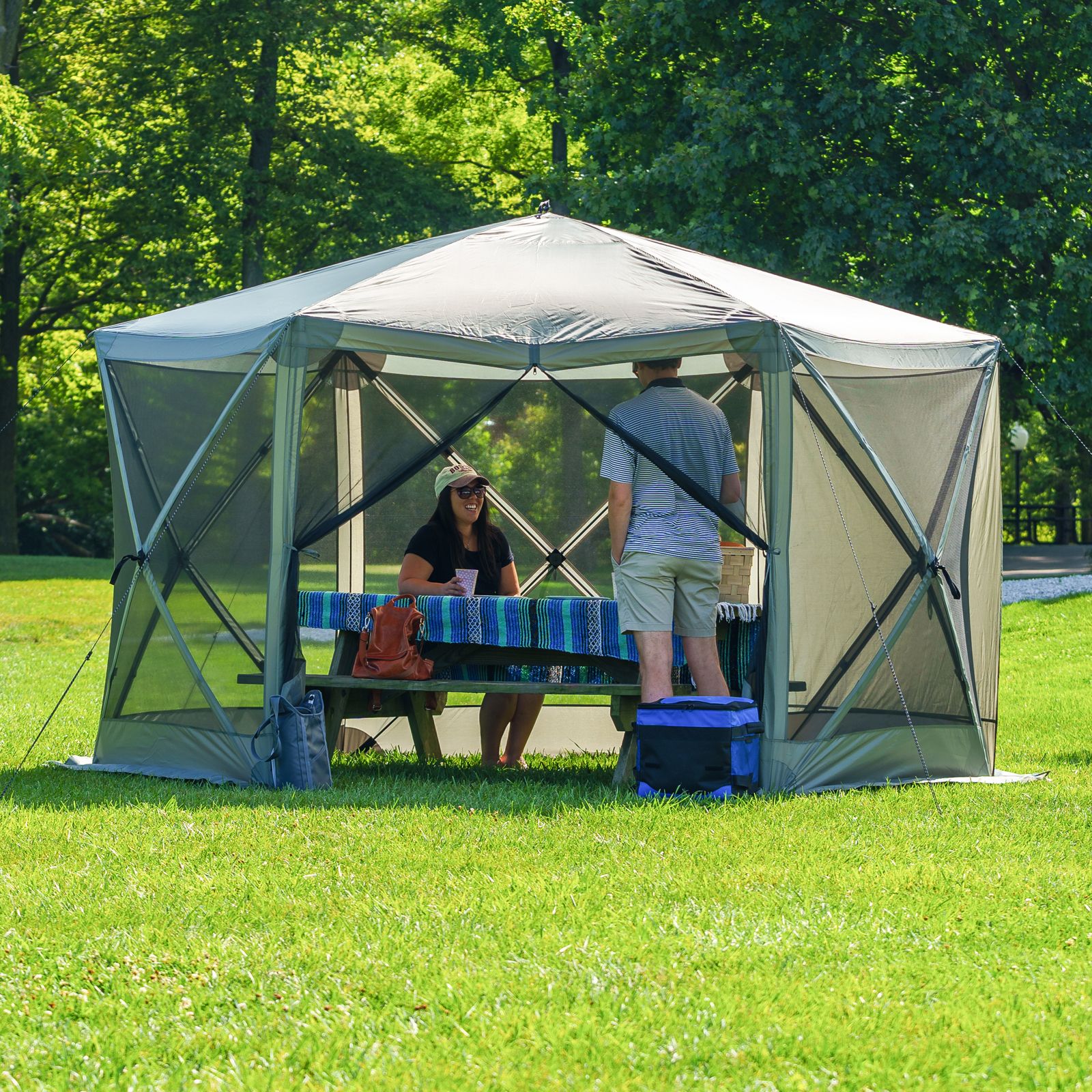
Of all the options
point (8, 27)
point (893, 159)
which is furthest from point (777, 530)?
point (8, 27)

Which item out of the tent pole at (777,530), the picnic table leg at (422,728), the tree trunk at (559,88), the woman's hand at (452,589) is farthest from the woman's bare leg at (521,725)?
the tree trunk at (559,88)

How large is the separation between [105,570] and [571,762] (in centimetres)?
1555

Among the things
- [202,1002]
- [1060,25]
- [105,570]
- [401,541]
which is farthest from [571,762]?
[105,570]

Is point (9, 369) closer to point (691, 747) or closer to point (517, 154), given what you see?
point (517, 154)

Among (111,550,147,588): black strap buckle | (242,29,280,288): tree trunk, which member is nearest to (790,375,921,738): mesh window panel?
(111,550,147,588): black strap buckle

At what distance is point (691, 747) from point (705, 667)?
0.60 m

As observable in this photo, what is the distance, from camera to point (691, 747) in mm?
6785

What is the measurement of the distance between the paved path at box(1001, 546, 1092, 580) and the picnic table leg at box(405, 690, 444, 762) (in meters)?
15.5

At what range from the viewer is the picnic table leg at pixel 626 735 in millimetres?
7281

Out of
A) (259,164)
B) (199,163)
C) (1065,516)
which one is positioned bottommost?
(1065,516)

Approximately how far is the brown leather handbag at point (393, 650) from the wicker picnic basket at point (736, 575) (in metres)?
2.03

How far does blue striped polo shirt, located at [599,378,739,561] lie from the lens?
283 inches

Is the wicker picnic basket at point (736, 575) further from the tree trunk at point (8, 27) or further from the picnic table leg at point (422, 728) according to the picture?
the tree trunk at point (8, 27)

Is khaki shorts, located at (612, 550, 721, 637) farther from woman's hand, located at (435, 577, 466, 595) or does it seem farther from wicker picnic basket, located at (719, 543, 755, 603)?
wicker picnic basket, located at (719, 543, 755, 603)
